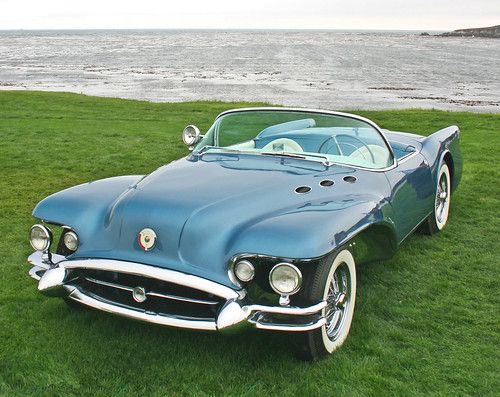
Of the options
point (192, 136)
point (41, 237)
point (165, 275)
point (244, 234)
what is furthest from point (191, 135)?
point (165, 275)

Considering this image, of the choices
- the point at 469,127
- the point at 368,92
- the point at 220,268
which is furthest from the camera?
the point at 368,92

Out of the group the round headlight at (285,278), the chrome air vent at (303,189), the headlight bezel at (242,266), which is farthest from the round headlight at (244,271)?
the chrome air vent at (303,189)

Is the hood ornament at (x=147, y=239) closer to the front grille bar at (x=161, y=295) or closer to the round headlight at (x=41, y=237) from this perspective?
the front grille bar at (x=161, y=295)

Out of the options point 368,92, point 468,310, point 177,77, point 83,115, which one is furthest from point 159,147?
point 177,77

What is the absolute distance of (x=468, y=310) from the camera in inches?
179

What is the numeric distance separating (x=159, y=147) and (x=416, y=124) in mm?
5841

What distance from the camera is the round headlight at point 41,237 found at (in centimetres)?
420

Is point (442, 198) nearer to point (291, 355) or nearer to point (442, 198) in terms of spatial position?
point (442, 198)

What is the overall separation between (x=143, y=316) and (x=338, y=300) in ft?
3.91

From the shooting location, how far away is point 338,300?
3949 millimetres

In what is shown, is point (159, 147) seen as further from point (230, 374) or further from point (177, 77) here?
point (177, 77)

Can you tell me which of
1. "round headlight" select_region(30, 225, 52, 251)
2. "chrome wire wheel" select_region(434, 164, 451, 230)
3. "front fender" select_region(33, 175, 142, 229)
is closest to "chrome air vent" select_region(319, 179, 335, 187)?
"front fender" select_region(33, 175, 142, 229)

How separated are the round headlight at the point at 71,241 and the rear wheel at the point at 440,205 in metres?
3.46

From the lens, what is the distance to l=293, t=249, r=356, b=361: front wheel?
140 inches
